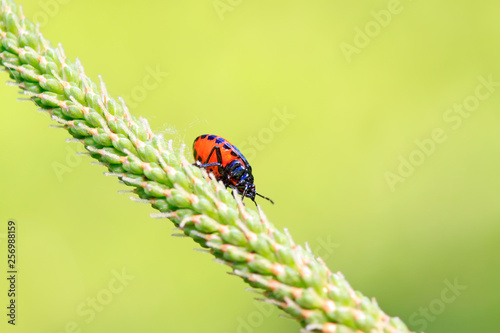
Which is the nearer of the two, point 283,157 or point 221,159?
point 221,159

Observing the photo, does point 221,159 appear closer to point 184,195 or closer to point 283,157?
point 184,195

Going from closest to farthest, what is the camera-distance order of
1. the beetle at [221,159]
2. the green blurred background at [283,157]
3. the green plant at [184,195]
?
the green plant at [184,195] → the beetle at [221,159] → the green blurred background at [283,157]

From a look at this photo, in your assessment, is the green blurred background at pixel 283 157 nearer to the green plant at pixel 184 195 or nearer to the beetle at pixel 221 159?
the beetle at pixel 221 159

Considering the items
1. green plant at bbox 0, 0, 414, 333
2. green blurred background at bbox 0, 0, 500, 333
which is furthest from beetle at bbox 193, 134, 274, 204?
green blurred background at bbox 0, 0, 500, 333

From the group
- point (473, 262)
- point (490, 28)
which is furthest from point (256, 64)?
point (473, 262)

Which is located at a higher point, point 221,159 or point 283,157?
point 283,157

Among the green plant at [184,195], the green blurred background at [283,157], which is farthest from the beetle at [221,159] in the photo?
the green blurred background at [283,157]

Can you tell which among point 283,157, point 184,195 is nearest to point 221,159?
point 184,195
